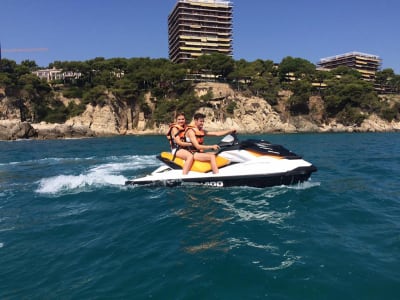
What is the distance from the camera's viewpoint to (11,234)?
17.6ft

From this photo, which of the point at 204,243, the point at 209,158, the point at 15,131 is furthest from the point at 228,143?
the point at 15,131

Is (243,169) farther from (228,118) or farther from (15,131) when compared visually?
(228,118)

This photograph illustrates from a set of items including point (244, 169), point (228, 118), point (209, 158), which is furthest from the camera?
point (228, 118)

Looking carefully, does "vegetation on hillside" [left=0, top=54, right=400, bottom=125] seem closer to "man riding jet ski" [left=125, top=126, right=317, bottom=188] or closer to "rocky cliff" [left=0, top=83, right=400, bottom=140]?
"rocky cliff" [left=0, top=83, right=400, bottom=140]

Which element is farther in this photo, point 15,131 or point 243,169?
point 15,131

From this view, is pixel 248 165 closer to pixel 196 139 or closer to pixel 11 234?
pixel 196 139

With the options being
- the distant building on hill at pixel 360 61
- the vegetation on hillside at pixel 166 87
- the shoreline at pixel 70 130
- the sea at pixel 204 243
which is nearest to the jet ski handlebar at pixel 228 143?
the sea at pixel 204 243

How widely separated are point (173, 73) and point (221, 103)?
1140 centimetres

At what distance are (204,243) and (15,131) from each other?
49.1 metres

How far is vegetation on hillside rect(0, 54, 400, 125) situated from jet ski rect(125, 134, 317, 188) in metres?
51.8

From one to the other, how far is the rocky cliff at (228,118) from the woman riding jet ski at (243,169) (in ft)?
160

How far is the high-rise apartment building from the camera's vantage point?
9156 centimetres

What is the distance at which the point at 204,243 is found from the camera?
14.9ft

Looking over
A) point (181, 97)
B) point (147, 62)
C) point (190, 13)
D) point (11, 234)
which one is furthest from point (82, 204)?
point (190, 13)
